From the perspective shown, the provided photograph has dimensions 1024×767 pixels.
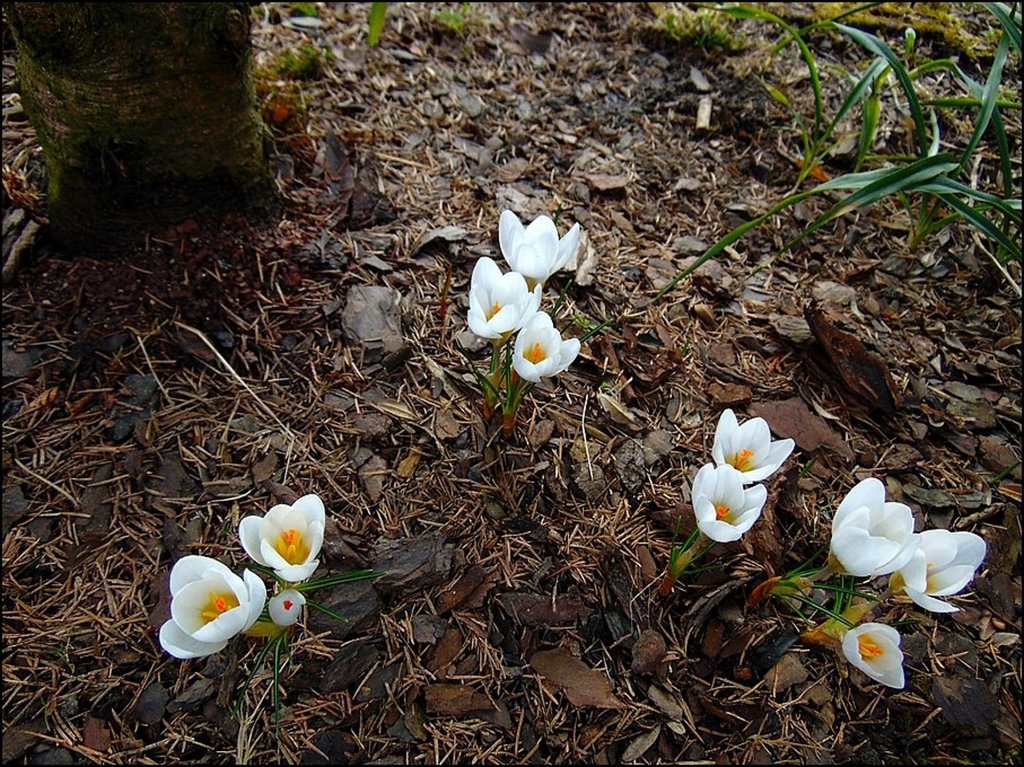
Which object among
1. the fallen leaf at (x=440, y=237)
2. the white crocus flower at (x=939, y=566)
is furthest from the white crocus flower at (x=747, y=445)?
the fallen leaf at (x=440, y=237)

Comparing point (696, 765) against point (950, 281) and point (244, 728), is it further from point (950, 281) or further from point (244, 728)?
point (950, 281)

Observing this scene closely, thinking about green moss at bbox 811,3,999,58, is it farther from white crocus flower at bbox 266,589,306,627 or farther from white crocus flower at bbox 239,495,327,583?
white crocus flower at bbox 266,589,306,627

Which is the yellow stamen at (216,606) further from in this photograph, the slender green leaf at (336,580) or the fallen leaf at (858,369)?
the fallen leaf at (858,369)

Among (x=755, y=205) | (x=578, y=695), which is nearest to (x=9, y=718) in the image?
(x=578, y=695)

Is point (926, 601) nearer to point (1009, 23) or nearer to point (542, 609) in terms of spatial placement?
point (542, 609)

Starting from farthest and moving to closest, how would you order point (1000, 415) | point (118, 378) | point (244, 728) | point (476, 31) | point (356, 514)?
1. point (476, 31)
2. point (1000, 415)
3. point (118, 378)
4. point (356, 514)
5. point (244, 728)

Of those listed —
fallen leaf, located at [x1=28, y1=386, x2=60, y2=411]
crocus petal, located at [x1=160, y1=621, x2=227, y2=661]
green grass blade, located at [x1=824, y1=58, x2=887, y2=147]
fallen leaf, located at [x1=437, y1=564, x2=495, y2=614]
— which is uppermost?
green grass blade, located at [x1=824, y1=58, x2=887, y2=147]

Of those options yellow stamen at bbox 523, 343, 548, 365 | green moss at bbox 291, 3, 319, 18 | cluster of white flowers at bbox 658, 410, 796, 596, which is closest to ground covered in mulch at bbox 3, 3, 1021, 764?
cluster of white flowers at bbox 658, 410, 796, 596
